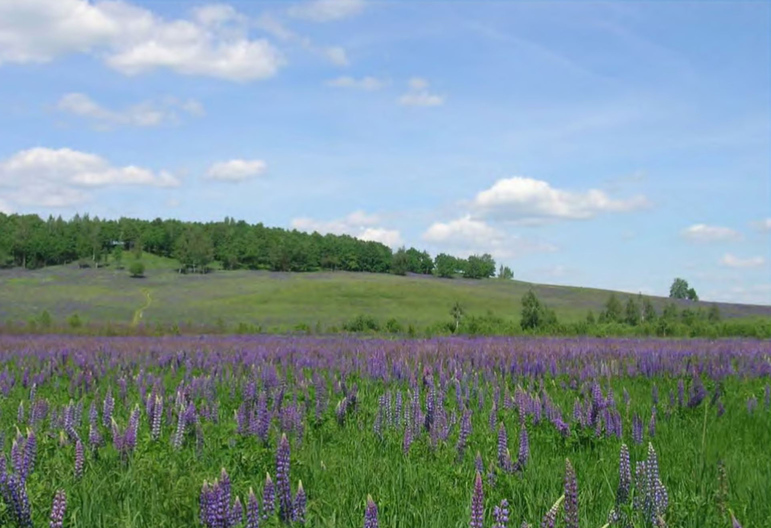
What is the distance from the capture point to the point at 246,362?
40.3 ft

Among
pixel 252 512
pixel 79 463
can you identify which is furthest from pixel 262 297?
pixel 252 512

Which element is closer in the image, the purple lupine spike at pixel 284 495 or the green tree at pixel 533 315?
the purple lupine spike at pixel 284 495

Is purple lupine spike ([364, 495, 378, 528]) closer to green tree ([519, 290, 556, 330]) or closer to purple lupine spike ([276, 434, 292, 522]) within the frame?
purple lupine spike ([276, 434, 292, 522])

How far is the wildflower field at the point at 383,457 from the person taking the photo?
12.0 feet

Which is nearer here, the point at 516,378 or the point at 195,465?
the point at 195,465

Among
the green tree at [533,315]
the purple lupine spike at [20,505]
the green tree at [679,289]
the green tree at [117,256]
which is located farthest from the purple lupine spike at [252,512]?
the green tree at [117,256]

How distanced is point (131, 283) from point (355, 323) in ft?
223

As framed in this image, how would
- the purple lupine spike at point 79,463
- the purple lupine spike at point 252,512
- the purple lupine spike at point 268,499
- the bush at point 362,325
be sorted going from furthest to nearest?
the bush at point 362,325
the purple lupine spike at point 79,463
the purple lupine spike at point 268,499
the purple lupine spike at point 252,512

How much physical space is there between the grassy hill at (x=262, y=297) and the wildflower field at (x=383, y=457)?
55522 millimetres

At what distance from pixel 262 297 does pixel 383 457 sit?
83.5 m

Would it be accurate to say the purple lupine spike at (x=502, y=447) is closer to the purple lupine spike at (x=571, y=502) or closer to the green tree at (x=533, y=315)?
the purple lupine spike at (x=571, y=502)

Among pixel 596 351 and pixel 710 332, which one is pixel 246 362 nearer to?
pixel 596 351

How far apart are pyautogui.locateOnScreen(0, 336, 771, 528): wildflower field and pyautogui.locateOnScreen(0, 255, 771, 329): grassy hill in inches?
2186

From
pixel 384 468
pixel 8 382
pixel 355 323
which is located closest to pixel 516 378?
pixel 384 468
